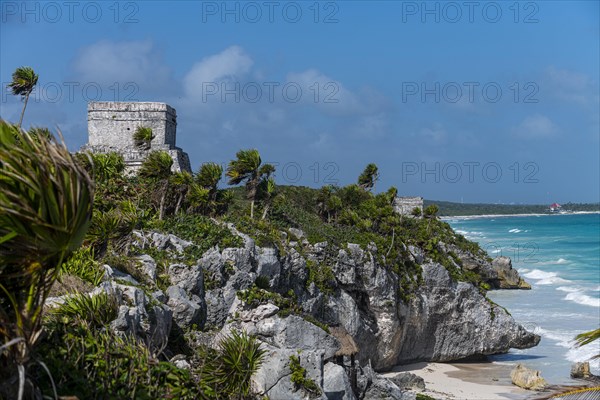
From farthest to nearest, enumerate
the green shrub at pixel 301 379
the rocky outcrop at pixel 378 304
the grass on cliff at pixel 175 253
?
1. the rocky outcrop at pixel 378 304
2. the green shrub at pixel 301 379
3. the grass on cliff at pixel 175 253

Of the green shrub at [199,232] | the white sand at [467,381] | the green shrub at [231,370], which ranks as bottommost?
the white sand at [467,381]

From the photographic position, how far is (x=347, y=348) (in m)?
14.2

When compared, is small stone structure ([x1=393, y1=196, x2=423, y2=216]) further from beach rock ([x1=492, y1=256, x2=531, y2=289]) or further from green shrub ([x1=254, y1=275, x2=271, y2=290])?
green shrub ([x1=254, y1=275, x2=271, y2=290])

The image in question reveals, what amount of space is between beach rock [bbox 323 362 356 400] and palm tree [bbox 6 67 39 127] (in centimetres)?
1722

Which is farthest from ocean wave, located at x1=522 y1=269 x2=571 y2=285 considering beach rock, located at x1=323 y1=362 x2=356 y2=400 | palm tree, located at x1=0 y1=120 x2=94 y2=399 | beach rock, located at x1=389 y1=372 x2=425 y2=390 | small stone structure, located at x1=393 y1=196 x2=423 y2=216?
palm tree, located at x1=0 y1=120 x2=94 y2=399

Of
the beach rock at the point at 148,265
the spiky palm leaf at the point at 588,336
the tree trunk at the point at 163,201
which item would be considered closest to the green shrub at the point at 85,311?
the beach rock at the point at 148,265

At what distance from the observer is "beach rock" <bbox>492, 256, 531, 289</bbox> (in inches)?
1853

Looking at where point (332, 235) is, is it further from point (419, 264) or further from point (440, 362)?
point (440, 362)

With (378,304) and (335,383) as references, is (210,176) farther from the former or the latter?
(335,383)

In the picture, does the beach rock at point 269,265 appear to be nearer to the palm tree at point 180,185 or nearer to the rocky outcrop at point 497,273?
the palm tree at point 180,185

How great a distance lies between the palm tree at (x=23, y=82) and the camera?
2314 centimetres

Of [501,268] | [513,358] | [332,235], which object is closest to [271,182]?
[332,235]

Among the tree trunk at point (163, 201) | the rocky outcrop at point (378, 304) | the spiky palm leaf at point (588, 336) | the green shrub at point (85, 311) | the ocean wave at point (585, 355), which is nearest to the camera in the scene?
the spiky palm leaf at point (588, 336)

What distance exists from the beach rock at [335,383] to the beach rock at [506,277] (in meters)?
37.3
